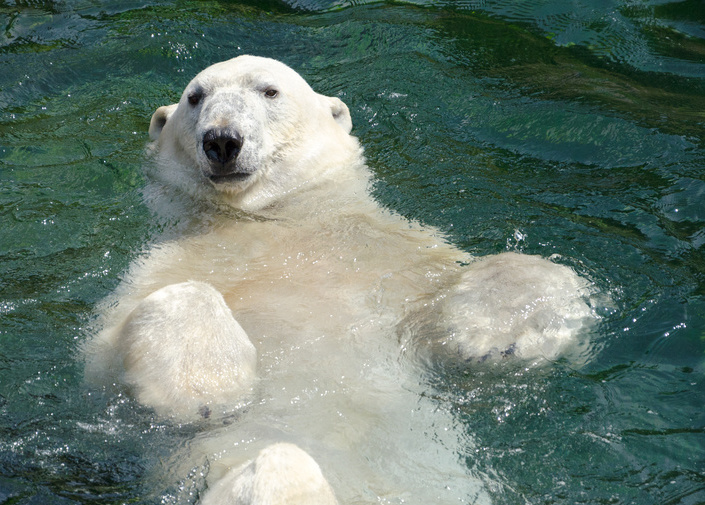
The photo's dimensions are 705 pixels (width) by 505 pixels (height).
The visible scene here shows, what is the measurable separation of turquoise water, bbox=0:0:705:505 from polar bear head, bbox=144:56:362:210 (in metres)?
0.36

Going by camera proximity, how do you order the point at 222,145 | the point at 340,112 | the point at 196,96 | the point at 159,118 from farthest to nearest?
the point at 340,112 → the point at 159,118 → the point at 196,96 → the point at 222,145

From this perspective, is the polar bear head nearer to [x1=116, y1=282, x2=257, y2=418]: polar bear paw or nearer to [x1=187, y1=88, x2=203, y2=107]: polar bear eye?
[x1=187, y1=88, x2=203, y2=107]: polar bear eye

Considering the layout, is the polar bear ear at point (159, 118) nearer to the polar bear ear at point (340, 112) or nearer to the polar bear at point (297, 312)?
the polar bear at point (297, 312)

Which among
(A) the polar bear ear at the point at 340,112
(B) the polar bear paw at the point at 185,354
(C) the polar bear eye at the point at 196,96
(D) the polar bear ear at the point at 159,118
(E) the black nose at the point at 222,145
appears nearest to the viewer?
(B) the polar bear paw at the point at 185,354

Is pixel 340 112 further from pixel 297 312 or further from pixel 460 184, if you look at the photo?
pixel 297 312

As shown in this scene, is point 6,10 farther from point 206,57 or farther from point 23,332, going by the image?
point 23,332

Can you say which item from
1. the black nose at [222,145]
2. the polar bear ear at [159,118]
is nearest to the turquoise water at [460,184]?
the polar bear ear at [159,118]

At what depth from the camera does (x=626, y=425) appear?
2.99 m

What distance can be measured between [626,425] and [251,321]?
163cm

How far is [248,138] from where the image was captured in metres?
4.11

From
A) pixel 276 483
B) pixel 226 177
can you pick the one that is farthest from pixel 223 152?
pixel 276 483

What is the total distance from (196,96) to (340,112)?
3.72ft

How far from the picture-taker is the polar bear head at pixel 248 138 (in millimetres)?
4062

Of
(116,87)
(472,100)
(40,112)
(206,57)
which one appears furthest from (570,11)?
(40,112)
